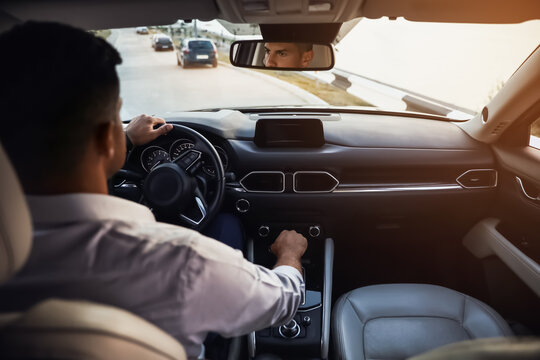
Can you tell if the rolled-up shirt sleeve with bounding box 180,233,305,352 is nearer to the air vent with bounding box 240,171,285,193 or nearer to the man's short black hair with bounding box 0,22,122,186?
the man's short black hair with bounding box 0,22,122,186

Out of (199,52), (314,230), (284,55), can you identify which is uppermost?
(284,55)

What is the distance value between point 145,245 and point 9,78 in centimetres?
53

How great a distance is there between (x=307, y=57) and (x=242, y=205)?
1.19 metres

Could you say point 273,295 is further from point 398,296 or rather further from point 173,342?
point 398,296

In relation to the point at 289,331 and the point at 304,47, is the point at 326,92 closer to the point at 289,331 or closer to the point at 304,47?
the point at 304,47

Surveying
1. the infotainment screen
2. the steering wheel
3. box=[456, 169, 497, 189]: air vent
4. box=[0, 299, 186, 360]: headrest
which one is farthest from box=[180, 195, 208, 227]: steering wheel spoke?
box=[456, 169, 497, 189]: air vent

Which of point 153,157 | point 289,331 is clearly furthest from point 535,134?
point 153,157

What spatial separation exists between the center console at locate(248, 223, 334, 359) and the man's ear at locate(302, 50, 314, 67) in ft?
3.98

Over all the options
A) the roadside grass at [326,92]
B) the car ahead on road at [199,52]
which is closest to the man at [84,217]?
the roadside grass at [326,92]

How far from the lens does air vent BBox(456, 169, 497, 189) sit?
129 inches

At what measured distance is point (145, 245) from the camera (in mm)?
1160

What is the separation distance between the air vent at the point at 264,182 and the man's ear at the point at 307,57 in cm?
82

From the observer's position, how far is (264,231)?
3.41m

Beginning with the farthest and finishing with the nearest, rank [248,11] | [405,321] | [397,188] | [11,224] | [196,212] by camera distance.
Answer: [397,188] → [196,212] → [405,321] → [248,11] → [11,224]
